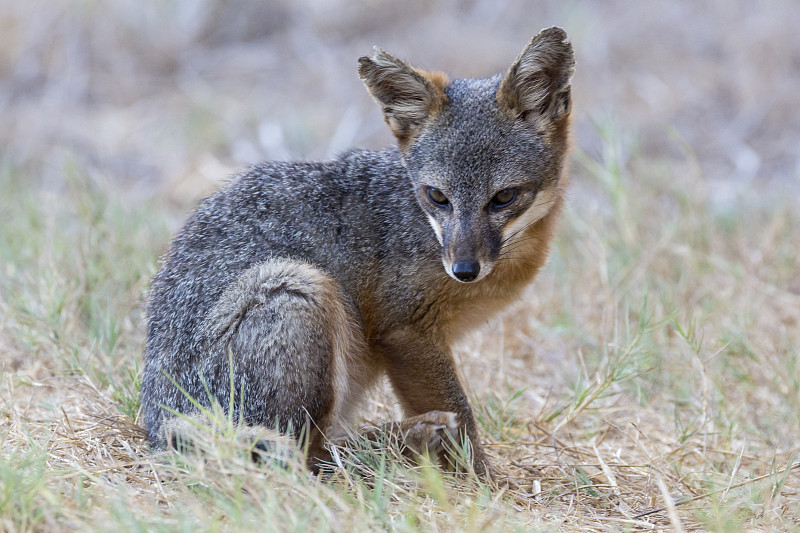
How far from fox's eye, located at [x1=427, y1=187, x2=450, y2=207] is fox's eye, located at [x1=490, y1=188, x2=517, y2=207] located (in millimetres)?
226

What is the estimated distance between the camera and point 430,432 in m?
3.75

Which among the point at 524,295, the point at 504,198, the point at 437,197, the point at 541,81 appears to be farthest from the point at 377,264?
the point at 524,295

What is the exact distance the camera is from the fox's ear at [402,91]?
4.09m

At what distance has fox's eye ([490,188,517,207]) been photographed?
3955 mm

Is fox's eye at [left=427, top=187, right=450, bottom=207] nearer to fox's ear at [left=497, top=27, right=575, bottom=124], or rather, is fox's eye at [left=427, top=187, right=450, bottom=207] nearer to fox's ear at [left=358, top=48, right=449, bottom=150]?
fox's ear at [left=358, top=48, right=449, bottom=150]

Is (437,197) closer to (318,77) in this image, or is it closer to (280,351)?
(280,351)

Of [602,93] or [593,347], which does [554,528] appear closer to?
[593,347]

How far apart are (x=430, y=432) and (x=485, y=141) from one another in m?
1.39

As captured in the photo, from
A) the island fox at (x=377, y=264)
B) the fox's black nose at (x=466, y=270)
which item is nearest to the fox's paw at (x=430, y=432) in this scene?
the island fox at (x=377, y=264)

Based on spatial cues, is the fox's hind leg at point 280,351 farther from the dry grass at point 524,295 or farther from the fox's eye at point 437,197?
the fox's eye at point 437,197

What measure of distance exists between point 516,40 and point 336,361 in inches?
349

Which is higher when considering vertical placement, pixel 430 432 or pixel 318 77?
pixel 318 77

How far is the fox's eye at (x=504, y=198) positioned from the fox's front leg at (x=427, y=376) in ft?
2.38

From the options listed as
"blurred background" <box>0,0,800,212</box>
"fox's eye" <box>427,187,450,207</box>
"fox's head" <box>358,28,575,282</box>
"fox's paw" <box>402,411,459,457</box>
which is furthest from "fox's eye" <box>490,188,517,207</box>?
"blurred background" <box>0,0,800,212</box>
